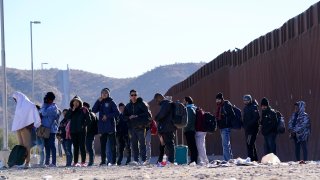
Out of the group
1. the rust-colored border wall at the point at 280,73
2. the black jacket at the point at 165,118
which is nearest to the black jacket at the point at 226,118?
the black jacket at the point at 165,118

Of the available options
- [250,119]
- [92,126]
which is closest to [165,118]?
[250,119]

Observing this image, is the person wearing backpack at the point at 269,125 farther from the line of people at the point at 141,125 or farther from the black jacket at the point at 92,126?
the black jacket at the point at 92,126

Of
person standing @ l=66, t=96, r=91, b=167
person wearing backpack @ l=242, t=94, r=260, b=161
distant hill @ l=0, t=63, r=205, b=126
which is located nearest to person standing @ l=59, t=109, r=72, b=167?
person standing @ l=66, t=96, r=91, b=167

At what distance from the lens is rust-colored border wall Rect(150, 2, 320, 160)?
2250 centimetres

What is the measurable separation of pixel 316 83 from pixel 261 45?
293 inches

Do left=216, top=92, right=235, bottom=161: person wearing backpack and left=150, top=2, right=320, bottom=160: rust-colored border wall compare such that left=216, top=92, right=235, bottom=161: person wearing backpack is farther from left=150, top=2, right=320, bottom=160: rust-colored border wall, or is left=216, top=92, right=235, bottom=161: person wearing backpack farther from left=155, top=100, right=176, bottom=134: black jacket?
left=150, top=2, right=320, bottom=160: rust-colored border wall

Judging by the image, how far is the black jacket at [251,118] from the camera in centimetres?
1949

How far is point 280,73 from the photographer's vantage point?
87.2ft

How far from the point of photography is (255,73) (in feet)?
99.7

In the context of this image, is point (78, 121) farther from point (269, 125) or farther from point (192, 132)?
point (269, 125)

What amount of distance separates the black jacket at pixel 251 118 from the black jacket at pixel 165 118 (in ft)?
5.22

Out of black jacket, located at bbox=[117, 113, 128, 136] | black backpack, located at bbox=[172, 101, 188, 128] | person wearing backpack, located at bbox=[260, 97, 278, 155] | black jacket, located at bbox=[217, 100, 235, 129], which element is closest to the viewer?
black backpack, located at bbox=[172, 101, 188, 128]

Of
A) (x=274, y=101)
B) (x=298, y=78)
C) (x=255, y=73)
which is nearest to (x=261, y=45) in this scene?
(x=255, y=73)

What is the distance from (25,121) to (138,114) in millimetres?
2217
